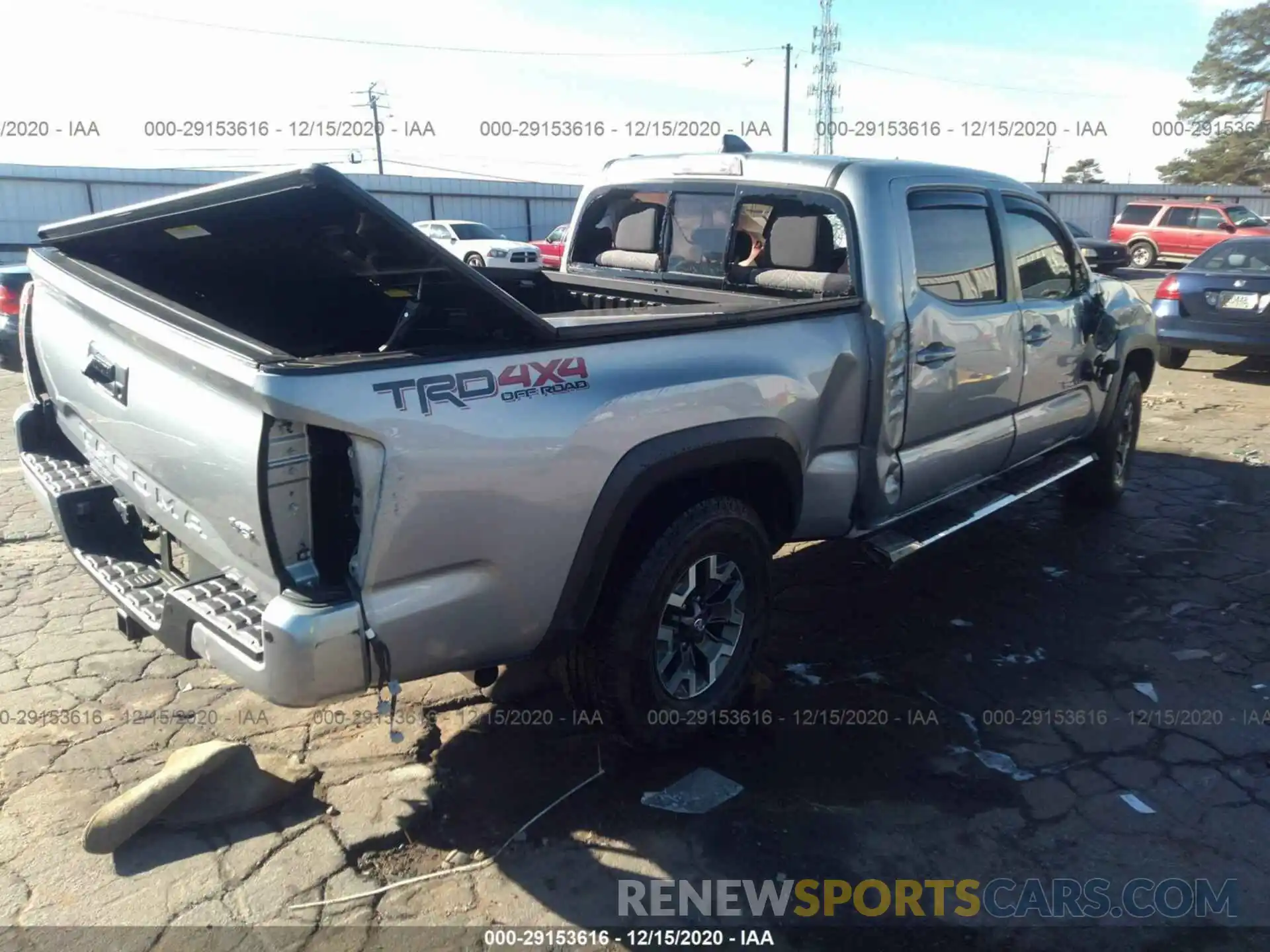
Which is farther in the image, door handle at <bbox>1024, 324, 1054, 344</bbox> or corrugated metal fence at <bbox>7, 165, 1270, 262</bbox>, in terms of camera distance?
corrugated metal fence at <bbox>7, 165, 1270, 262</bbox>

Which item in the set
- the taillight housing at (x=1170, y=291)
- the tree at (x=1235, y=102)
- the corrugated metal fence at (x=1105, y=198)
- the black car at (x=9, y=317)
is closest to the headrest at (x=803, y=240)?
the taillight housing at (x=1170, y=291)

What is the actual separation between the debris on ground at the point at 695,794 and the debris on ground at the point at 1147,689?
5.98 feet

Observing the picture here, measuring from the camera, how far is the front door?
4828mm

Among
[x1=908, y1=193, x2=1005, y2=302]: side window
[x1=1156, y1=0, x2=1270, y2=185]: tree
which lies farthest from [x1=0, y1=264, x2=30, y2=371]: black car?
[x1=1156, y1=0, x2=1270, y2=185]: tree

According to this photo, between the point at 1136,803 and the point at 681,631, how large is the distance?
1.60 metres

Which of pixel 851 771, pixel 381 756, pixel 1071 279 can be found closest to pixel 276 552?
pixel 381 756

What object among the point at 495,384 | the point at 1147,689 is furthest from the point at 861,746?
the point at 495,384

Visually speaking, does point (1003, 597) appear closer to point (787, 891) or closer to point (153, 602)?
point (787, 891)

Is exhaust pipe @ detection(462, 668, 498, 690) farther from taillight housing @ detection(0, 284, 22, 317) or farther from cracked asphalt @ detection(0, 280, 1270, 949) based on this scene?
taillight housing @ detection(0, 284, 22, 317)

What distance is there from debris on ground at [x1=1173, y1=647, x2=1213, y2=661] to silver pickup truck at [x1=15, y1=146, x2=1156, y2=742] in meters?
1.05

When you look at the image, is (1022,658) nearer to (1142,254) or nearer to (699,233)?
(699,233)

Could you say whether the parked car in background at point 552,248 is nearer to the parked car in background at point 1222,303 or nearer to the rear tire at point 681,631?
the parked car in background at point 1222,303

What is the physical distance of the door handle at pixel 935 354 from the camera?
3.95 m

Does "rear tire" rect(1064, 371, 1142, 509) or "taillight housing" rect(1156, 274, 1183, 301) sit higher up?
"taillight housing" rect(1156, 274, 1183, 301)
